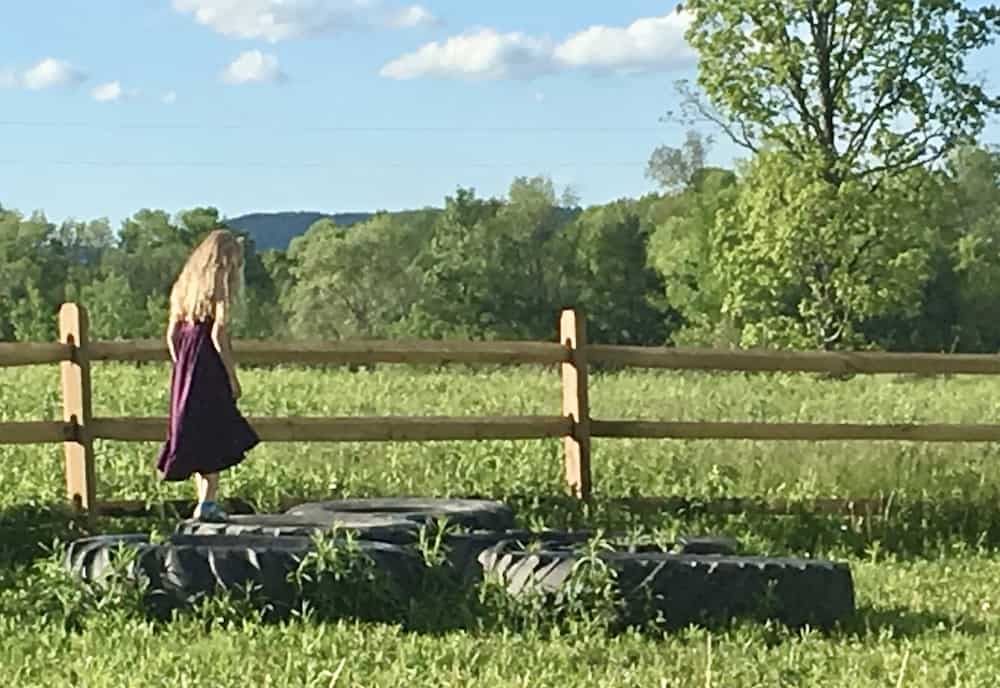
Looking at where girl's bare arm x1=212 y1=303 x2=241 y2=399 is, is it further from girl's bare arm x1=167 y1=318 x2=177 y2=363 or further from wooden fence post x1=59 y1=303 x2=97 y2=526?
wooden fence post x1=59 y1=303 x2=97 y2=526

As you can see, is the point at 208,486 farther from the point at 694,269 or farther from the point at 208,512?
the point at 694,269

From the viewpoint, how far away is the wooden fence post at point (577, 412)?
33.6 feet

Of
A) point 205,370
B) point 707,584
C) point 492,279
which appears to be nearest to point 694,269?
point 492,279

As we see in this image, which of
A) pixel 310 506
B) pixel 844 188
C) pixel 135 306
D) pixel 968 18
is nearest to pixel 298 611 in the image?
pixel 310 506

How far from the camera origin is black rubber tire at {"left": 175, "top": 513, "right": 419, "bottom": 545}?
7.47m

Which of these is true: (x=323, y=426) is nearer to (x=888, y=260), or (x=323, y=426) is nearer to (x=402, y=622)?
(x=402, y=622)

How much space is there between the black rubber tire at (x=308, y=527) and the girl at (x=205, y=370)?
0.54 meters

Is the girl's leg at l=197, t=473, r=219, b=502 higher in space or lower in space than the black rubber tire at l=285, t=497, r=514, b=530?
higher

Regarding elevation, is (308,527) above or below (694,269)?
below

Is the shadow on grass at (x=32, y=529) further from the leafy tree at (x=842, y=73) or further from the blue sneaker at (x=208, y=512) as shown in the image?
the leafy tree at (x=842, y=73)

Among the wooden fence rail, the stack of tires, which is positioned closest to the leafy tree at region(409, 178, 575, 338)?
the wooden fence rail

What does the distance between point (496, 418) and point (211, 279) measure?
7.50ft

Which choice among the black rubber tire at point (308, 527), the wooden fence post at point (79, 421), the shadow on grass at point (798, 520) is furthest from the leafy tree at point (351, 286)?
the black rubber tire at point (308, 527)

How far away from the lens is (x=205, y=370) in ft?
28.1
